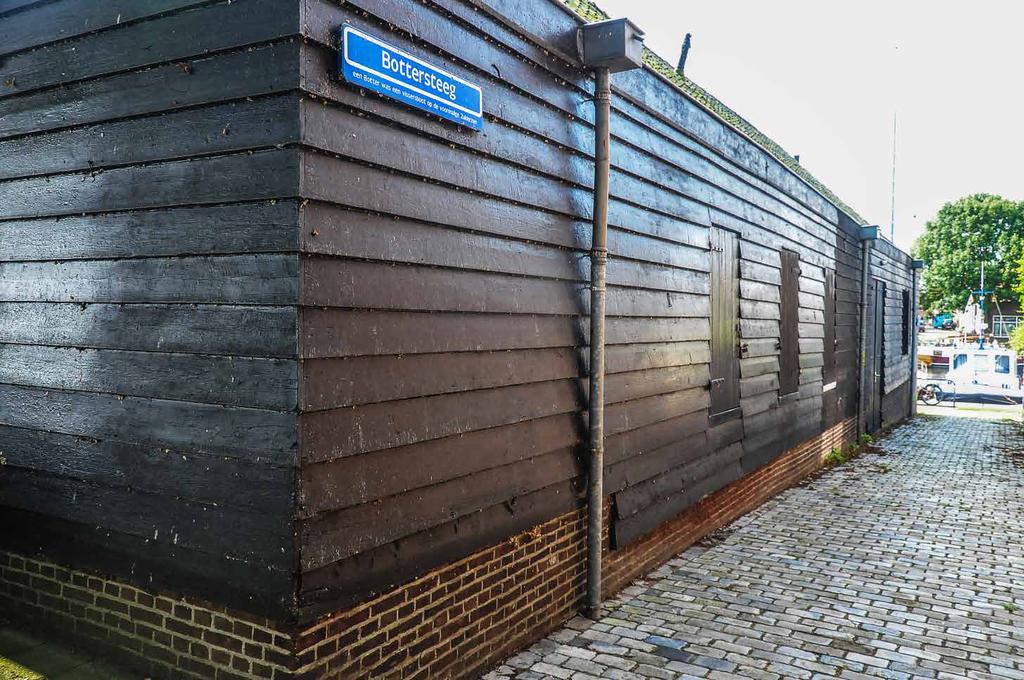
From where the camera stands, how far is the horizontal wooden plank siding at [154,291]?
2936mm

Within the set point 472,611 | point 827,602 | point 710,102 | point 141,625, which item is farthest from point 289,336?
point 710,102

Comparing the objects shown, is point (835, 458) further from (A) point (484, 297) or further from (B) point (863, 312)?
(A) point (484, 297)

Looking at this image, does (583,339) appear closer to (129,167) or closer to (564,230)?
(564,230)

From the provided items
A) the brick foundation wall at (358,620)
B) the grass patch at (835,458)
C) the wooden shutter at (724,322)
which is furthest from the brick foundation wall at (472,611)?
the grass patch at (835,458)

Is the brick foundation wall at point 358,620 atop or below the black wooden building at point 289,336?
below

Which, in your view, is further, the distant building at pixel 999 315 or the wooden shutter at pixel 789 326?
the distant building at pixel 999 315

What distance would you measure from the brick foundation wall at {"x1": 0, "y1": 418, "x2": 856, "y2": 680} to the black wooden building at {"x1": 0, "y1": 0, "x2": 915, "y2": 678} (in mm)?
16

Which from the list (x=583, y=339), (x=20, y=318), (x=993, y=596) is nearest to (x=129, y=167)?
(x=20, y=318)

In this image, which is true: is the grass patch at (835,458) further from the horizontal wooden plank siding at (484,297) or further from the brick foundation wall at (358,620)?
the brick foundation wall at (358,620)

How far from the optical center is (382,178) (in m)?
3.28

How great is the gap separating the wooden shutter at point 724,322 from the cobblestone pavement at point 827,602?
54.2 inches

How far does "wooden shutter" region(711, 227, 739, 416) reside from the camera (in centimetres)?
709

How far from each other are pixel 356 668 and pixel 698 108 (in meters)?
5.57

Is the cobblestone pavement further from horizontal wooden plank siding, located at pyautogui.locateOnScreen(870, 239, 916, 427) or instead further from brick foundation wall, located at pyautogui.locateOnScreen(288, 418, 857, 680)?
horizontal wooden plank siding, located at pyautogui.locateOnScreen(870, 239, 916, 427)
